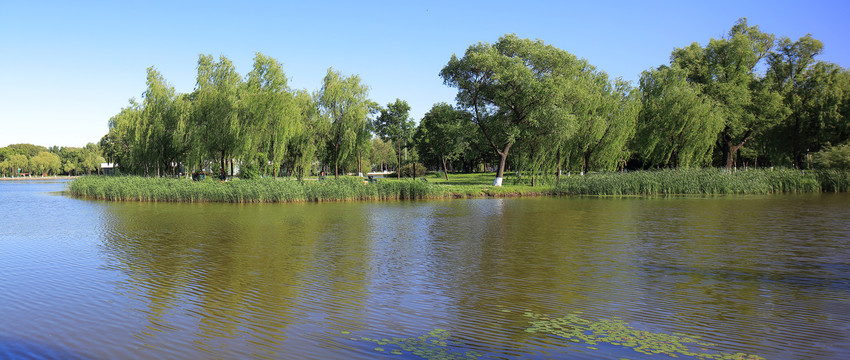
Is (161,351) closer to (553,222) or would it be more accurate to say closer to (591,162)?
(553,222)

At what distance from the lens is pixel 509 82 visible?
40.3m

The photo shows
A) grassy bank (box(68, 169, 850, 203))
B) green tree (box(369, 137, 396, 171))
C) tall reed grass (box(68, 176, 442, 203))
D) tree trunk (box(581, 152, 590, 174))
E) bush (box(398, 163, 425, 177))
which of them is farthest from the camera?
green tree (box(369, 137, 396, 171))

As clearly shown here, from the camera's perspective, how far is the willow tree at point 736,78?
49.2 meters

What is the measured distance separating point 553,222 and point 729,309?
43.2ft

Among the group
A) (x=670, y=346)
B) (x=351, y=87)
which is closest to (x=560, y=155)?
(x=351, y=87)

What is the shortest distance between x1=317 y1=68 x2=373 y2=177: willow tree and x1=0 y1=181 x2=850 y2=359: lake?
1000 inches

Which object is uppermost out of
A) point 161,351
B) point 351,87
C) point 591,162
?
point 351,87

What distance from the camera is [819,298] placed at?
319 inches

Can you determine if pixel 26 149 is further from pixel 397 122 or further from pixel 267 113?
pixel 267 113

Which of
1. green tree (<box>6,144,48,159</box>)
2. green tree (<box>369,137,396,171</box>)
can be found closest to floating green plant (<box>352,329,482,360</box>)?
green tree (<box>369,137,396,171</box>)

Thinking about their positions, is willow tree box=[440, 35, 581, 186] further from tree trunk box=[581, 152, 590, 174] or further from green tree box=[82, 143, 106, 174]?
green tree box=[82, 143, 106, 174]

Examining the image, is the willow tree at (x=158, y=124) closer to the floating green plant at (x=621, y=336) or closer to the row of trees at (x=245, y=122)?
the row of trees at (x=245, y=122)

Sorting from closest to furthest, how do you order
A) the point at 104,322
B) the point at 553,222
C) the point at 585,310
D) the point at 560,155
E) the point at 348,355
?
the point at 348,355 → the point at 104,322 → the point at 585,310 → the point at 553,222 → the point at 560,155

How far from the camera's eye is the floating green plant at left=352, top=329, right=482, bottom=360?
18.2ft
